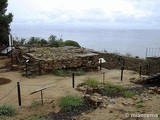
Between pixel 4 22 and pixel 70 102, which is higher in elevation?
pixel 4 22

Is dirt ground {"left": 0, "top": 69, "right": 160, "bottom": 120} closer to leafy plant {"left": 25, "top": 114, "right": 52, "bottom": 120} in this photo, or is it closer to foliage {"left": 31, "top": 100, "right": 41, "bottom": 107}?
foliage {"left": 31, "top": 100, "right": 41, "bottom": 107}

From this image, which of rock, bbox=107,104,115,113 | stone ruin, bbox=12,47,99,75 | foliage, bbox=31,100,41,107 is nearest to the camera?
rock, bbox=107,104,115,113

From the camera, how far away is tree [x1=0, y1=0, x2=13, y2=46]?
22.4 metres

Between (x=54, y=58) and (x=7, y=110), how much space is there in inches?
290

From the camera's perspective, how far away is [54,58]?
53.1 feet

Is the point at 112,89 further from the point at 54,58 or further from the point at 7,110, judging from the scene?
the point at 54,58

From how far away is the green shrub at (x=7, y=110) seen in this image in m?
9.00

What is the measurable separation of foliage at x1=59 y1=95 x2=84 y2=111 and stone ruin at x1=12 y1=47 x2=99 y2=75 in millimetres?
5668

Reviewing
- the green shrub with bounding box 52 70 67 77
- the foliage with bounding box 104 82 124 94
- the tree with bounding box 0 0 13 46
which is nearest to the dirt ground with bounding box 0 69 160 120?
the green shrub with bounding box 52 70 67 77

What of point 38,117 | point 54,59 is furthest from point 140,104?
point 54,59

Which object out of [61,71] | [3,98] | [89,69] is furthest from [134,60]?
[3,98]

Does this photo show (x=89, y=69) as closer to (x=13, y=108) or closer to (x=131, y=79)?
(x=131, y=79)

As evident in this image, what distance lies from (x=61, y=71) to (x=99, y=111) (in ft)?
23.0

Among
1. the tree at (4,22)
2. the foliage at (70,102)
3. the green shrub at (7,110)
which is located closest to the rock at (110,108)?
the foliage at (70,102)
